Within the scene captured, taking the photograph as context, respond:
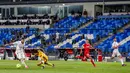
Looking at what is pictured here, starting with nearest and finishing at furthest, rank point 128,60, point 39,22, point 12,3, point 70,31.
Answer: point 128,60 → point 70,31 → point 39,22 → point 12,3

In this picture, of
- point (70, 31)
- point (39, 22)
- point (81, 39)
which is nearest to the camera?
point (81, 39)

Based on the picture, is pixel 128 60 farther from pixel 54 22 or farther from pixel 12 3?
pixel 12 3

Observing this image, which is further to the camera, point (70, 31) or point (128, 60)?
point (70, 31)

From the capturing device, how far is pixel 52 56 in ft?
181

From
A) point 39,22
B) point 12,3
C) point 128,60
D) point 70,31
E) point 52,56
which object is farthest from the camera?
point 12,3

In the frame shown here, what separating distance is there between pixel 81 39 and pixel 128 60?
1257cm

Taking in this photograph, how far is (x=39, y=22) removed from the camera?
71750 millimetres

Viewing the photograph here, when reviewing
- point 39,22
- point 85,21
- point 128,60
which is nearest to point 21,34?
point 39,22

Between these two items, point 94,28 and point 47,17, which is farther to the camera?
point 47,17

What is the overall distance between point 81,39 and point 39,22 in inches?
528

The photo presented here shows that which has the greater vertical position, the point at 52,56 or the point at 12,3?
the point at 12,3

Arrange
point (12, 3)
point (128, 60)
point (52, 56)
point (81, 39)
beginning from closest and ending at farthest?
point (128, 60) → point (52, 56) → point (81, 39) → point (12, 3)

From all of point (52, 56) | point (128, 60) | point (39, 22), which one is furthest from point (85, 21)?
point (128, 60)

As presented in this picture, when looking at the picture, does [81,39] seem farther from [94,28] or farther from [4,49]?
[4,49]
